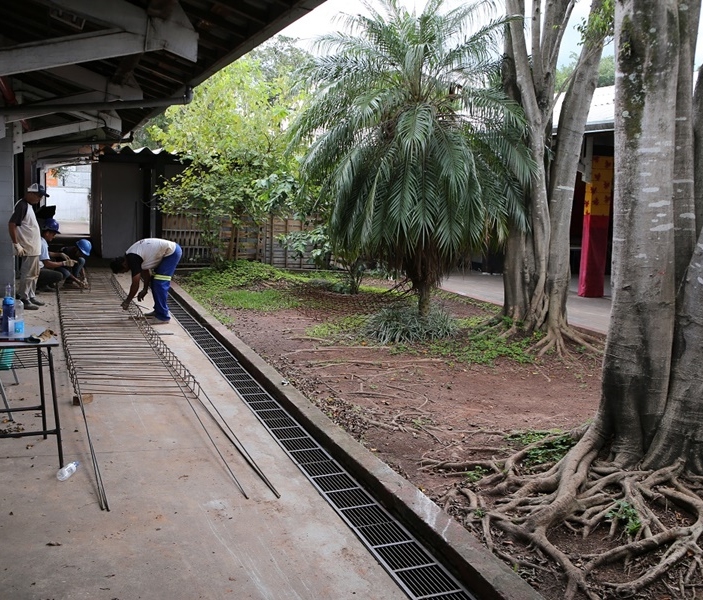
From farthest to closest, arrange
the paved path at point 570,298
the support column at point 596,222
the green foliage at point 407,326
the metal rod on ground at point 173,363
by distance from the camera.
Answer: the support column at point 596,222 < the paved path at point 570,298 < the green foliage at point 407,326 < the metal rod on ground at point 173,363

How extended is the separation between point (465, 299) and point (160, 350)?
25.4 ft

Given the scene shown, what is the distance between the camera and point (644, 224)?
4.61m

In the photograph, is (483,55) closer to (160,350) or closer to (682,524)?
(160,350)

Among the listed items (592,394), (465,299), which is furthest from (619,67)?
(465,299)

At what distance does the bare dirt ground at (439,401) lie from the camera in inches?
187

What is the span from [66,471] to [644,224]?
410 centimetres

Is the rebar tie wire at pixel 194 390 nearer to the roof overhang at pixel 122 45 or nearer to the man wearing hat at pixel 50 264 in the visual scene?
the man wearing hat at pixel 50 264

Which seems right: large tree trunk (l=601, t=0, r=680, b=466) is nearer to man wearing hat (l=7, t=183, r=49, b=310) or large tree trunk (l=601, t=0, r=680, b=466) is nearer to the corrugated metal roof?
the corrugated metal roof

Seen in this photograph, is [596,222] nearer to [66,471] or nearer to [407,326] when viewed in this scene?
[407,326]

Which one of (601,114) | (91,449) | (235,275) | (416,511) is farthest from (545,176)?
(235,275)

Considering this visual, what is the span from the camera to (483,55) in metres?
9.95

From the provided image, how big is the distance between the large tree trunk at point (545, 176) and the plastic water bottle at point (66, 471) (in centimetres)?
664

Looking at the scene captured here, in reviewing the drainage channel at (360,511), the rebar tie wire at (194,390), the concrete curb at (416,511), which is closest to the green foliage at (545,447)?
the concrete curb at (416,511)

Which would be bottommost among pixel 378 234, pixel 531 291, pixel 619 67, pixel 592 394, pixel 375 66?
pixel 592 394
